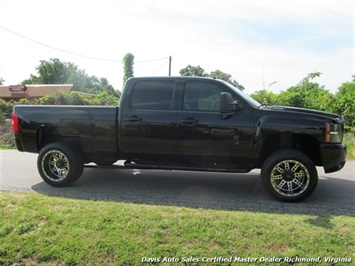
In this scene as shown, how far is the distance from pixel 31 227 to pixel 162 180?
2995 millimetres

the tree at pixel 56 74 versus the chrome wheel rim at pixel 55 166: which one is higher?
the tree at pixel 56 74

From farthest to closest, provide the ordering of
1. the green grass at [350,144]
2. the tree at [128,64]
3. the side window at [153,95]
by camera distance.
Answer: the tree at [128,64]
the green grass at [350,144]
the side window at [153,95]

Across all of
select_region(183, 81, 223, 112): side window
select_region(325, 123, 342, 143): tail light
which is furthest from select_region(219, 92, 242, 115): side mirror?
select_region(325, 123, 342, 143): tail light

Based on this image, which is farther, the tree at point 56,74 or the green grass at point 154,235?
the tree at point 56,74

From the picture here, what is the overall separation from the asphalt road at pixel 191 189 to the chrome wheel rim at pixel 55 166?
0.22 metres

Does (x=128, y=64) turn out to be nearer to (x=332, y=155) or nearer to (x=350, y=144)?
(x=350, y=144)

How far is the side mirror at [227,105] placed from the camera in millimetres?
5273

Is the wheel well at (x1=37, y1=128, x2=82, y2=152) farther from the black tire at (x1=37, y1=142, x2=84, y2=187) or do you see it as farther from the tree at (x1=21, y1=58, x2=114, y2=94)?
the tree at (x1=21, y1=58, x2=114, y2=94)

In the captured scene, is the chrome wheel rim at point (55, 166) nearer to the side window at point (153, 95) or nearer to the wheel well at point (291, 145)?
the side window at point (153, 95)

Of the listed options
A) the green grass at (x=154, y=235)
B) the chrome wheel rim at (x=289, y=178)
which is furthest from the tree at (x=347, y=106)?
the green grass at (x=154, y=235)

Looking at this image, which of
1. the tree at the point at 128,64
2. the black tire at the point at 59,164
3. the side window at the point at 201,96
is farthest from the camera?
the tree at the point at 128,64

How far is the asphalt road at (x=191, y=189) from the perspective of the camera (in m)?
4.93

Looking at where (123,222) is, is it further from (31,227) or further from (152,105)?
(152,105)

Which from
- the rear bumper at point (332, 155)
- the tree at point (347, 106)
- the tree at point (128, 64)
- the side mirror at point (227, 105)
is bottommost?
the rear bumper at point (332, 155)
